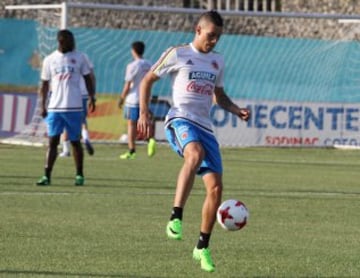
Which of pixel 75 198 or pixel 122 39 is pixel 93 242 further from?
pixel 122 39

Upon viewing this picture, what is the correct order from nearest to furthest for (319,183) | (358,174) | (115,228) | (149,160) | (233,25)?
1. (115,228)
2. (319,183)
3. (358,174)
4. (149,160)
5. (233,25)

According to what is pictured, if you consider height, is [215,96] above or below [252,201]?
above

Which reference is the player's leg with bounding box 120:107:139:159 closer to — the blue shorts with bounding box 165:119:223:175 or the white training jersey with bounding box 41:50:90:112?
the white training jersey with bounding box 41:50:90:112

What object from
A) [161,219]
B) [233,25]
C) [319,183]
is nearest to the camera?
[161,219]

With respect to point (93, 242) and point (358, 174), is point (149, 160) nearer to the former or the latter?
point (358, 174)

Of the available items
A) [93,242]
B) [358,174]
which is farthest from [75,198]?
[358,174]

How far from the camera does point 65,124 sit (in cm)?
1911

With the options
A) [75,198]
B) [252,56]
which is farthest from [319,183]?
[252,56]

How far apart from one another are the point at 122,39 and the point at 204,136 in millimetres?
21038

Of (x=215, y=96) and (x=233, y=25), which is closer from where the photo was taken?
(x=215, y=96)

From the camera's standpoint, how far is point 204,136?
11.6 meters

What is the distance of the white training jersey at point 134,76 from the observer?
25.9 m

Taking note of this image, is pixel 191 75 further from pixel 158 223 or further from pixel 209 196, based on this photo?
pixel 158 223

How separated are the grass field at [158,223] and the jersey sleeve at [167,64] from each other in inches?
61.6
